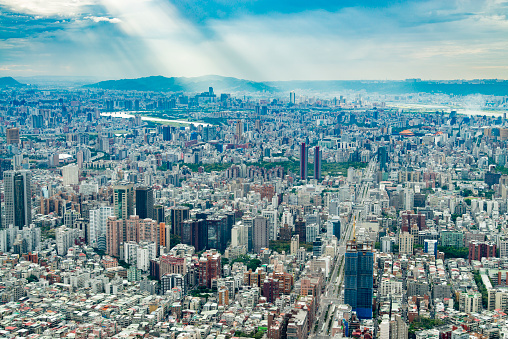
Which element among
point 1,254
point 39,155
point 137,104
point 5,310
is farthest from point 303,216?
point 137,104

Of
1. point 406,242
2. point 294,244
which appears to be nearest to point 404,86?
point 406,242

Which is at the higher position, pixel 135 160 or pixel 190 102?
pixel 190 102

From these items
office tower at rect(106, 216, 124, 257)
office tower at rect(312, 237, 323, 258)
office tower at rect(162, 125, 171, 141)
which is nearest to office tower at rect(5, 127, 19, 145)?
office tower at rect(162, 125, 171, 141)

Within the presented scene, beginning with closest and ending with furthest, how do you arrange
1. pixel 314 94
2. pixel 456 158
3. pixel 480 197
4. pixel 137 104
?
pixel 480 197
pixel 456 158
pixel 137 104
pixel 314 94

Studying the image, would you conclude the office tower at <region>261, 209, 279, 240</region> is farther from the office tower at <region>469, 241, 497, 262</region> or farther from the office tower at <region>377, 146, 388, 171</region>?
the office tower at <region>377, 146, 388, 171</region>

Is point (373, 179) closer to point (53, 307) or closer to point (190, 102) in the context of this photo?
point (53, 307)

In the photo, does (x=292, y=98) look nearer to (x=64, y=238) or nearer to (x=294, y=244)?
(x=294, y=244)
